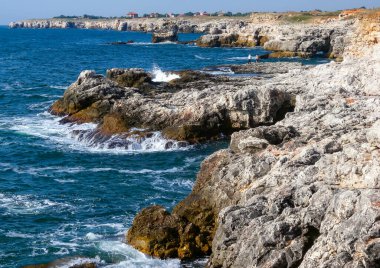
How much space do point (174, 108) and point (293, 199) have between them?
80.4ft

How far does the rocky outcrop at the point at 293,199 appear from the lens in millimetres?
13930

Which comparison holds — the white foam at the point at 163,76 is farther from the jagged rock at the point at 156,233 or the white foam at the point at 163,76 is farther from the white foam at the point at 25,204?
the jagged rock at the point at 156,233

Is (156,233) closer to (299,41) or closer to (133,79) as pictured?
(133,79)

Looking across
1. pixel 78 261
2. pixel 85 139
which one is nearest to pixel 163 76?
pixel 85 139

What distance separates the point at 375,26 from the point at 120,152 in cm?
2381

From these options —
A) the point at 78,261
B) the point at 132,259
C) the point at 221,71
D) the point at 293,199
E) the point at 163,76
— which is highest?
the point at 293,199

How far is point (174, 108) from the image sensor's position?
133 ft

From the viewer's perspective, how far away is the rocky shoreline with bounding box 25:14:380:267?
1456 centimetres

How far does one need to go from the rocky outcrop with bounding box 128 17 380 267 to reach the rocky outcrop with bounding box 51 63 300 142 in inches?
401

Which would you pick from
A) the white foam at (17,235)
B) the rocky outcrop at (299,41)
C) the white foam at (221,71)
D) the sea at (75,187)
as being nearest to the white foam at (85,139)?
the sea at (75,187)

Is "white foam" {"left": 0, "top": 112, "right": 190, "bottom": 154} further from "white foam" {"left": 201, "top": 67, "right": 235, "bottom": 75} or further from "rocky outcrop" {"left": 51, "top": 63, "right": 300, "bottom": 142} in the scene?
"white foam" {"left": 201, "top": 67, "right": 235, "bottom": 75}

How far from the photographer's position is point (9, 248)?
71.7ft

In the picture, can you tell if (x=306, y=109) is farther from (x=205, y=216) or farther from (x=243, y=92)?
(x=205, y=216)

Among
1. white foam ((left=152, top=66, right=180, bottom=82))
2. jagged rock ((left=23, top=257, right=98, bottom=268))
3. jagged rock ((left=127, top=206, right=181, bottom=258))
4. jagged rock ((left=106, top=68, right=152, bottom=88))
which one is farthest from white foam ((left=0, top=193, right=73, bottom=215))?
white foam ((left=152, top=66, right=180, bottom=82))
